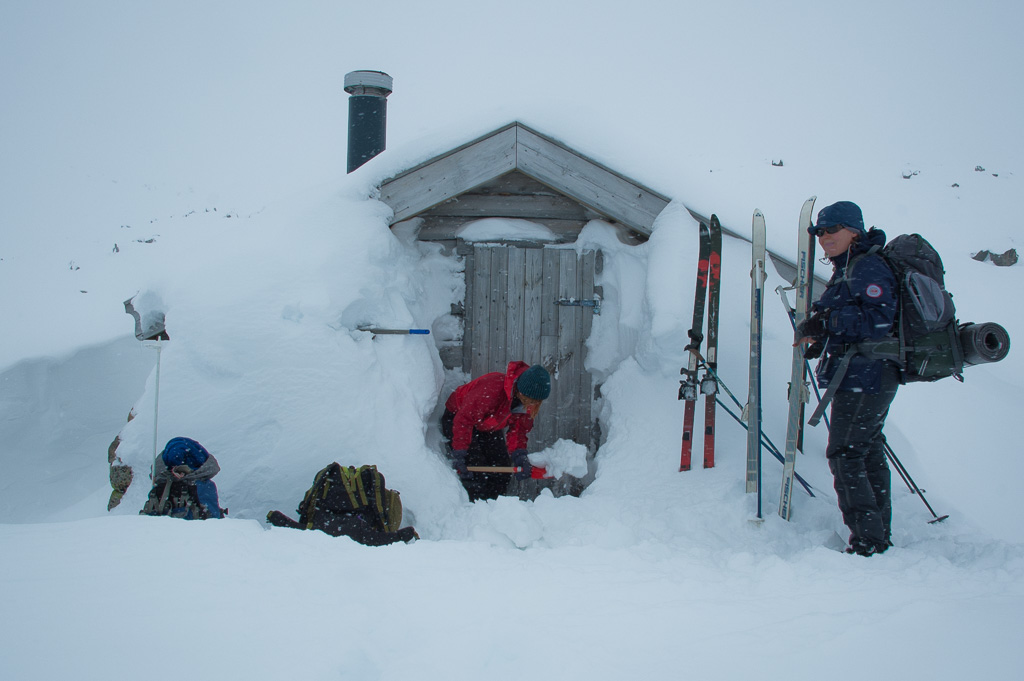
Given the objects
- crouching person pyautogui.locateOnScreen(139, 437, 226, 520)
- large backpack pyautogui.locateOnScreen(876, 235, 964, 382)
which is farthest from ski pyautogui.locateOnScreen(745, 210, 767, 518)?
crouching person pyautogui.locateOnScreen(139, 437, 226, 520)

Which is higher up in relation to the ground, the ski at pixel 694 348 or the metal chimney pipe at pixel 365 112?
the metal chimney pipe at pixel 365 112

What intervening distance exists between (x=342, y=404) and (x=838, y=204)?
337 cm

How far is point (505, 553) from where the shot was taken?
263 cm

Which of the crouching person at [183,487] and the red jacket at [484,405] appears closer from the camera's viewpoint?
the crouching person at [183,487]

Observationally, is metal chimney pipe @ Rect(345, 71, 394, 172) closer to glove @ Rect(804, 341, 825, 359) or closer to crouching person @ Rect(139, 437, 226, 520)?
crouching person @ Rect(139, 437, 226, 520)

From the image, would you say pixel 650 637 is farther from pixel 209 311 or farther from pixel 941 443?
pixel 941 443

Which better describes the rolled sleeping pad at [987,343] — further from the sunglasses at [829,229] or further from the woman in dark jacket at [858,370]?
the sunglasses at [829,229]

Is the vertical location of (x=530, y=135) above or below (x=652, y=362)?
above

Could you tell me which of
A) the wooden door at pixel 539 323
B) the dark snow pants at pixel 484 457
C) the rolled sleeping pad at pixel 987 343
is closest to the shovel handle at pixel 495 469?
the dark snow pants at pixel 484 457

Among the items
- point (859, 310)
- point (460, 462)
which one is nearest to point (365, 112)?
point (460, 462)

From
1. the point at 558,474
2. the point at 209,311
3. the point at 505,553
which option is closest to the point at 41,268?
the point at 209,311

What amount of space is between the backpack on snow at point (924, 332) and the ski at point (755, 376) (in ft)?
2.80

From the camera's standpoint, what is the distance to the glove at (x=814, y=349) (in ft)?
9.64

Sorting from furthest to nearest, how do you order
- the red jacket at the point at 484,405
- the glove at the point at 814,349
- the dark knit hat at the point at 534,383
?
the red jacket at the point at 484,405
the dark knit hat at the point at 534,383
the glove at the point at 814,349
